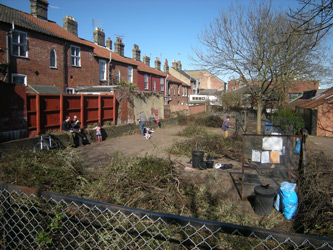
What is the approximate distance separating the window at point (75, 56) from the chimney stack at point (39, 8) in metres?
3.09

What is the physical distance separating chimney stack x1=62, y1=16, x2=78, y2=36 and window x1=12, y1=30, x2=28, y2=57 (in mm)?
6256

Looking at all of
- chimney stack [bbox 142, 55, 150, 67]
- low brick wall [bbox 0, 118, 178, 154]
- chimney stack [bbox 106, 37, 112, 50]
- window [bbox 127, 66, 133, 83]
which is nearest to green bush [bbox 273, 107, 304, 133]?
low brick wall [bbox 0, 118, 178, 154]

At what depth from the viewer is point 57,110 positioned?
13562 millimetres

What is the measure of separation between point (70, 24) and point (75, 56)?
370cm

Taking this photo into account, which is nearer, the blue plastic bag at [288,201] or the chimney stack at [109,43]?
the blue plastic bag at [288,201]

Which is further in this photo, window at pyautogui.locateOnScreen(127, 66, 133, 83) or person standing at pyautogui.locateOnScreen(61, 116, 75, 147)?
window at pyautogui.locateOnScreen(127, 66, 133, 83)

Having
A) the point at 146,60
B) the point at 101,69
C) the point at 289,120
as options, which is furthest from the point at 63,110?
the point at 146,60

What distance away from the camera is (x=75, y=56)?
20328 millimetres

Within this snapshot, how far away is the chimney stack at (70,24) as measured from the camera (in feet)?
71.3

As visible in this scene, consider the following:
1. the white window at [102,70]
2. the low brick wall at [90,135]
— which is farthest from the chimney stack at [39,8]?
the low brick wall at [90,135]

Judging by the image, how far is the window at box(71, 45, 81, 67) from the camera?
20188 millimetres

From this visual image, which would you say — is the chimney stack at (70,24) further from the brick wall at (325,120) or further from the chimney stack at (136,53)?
the brick wall at (325,120)

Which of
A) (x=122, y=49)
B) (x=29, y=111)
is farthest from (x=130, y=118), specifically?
(x=122, y=49)

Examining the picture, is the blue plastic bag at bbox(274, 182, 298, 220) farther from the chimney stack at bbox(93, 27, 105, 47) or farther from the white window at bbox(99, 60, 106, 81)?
the chimney stack at bbox(93, 27, 105, 47)
